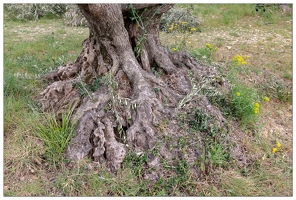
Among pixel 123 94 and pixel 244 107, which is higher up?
pixel 123 94

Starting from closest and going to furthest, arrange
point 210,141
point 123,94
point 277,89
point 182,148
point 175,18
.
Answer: point 182,148 → point 210,141 → point 123,94 → point 277,89 → point 175,18

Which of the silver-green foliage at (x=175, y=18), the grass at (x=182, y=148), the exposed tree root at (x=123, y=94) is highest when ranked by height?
the silver-green foliage at (x=175, y=18)

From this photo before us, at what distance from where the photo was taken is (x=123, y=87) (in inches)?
141

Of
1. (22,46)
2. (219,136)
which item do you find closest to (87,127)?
(219,136)

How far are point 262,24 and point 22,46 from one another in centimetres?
578

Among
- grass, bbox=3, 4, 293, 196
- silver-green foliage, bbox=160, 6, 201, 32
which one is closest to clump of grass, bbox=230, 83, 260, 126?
grass, bbox=3, 4, 293, 196

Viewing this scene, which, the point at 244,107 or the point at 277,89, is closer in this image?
the point at 244,107

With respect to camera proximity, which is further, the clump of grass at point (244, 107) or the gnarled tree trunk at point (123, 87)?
the clump of grass at point (244, 107)

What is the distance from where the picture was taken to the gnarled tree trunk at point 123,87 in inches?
120

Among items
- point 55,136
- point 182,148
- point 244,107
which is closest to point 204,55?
point 244,107

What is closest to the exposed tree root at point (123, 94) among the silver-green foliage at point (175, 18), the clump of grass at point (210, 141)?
the clump of grass at point (210, 141)

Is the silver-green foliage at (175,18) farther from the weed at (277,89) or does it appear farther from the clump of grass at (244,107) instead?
the clump of grass at (244,107)

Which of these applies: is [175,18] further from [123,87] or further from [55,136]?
[55,136]

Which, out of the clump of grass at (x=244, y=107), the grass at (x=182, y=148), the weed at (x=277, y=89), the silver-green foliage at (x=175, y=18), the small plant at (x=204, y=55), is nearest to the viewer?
the grass at (x=182, y=148)
